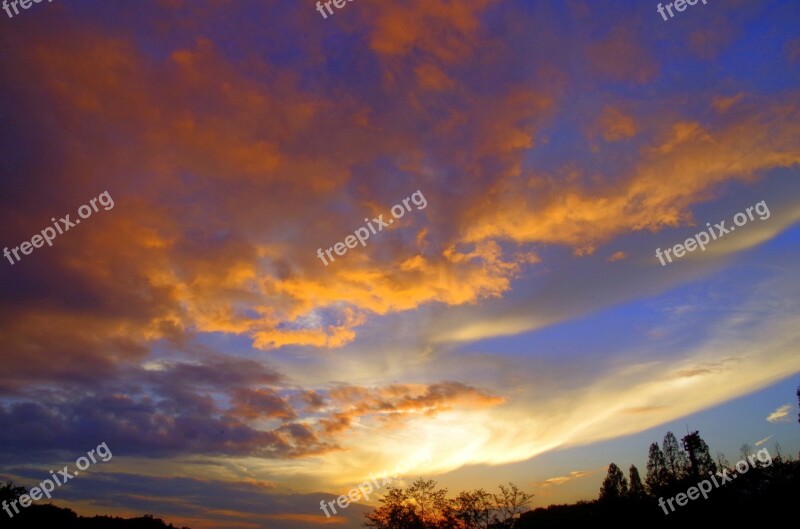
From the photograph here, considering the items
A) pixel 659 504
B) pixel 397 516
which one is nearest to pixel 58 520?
pixel 397 516

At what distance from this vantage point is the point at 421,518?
6494cm

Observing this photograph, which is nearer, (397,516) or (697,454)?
(397,516)

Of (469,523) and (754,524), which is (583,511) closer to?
(469,523)

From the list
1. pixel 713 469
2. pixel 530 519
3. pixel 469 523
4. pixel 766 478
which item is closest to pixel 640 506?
pixel 766 478

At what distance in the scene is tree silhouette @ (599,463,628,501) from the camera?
92.9m

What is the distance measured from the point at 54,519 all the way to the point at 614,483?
95.7 meters

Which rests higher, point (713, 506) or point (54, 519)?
point (54, 519)

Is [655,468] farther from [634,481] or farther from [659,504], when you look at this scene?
[659,504]

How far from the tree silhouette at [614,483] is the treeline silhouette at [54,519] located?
271 ft

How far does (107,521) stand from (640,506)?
75.3 m

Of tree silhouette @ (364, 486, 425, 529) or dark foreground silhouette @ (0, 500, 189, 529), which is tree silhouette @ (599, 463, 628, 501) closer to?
tree silhouette @ (364, 486, 425, 529)

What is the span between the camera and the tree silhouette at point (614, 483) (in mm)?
92875

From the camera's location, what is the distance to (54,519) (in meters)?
60.2

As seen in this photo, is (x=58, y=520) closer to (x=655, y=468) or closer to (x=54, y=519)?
(x=54, y=519)
